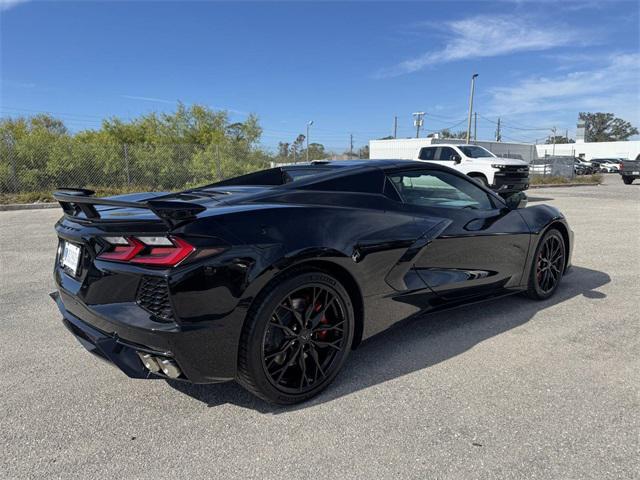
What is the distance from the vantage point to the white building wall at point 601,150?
220 feet

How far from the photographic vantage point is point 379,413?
95.9 inches

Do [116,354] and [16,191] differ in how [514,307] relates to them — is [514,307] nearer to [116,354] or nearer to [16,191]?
[116,354]

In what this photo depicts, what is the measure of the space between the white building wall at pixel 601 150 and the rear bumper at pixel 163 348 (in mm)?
72782

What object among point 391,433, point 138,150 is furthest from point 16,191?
point 391,433

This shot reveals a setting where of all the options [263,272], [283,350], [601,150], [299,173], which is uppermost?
[601,150]

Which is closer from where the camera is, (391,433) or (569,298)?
(391,433)

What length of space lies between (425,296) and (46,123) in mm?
24612

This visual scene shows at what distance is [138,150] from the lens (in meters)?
15.5

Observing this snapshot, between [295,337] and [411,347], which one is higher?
[295,337]

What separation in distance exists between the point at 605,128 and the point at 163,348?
121 meters

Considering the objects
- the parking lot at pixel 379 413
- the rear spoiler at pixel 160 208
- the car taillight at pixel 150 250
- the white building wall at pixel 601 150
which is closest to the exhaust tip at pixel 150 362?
the parking lot at pixel 379 413

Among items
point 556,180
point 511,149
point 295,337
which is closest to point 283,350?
point 295,337

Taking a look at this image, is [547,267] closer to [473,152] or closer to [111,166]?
[473,152]

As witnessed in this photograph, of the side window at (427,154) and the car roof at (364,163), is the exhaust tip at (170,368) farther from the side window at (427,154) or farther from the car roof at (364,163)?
the side window at (427,154)
